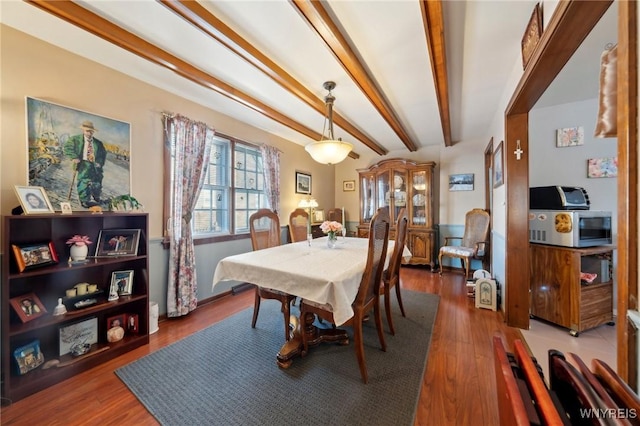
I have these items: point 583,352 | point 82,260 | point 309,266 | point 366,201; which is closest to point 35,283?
point 82,260

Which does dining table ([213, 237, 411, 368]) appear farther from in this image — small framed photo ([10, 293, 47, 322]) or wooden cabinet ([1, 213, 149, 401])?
small framed photo ([10, 293, 47, 322])

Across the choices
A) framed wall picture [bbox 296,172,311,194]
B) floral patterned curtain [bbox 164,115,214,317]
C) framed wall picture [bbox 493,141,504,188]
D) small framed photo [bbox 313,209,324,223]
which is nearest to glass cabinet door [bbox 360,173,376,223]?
small framed photo [bbox 313,209,324,223]

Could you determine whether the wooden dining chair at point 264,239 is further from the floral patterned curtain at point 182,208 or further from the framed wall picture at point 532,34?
the framed wall picture at point 532,34

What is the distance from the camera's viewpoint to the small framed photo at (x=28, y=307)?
4.98ft

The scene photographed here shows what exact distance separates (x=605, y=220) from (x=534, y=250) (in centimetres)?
60

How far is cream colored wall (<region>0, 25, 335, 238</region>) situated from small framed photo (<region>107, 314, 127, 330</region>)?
2.47 feet

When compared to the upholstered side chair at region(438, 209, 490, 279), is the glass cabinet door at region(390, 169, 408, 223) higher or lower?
higher

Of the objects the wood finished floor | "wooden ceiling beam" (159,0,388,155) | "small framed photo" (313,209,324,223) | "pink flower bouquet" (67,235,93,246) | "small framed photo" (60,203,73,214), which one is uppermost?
"wooden ceiling beam" (159,0,388,155)

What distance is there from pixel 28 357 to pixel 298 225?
236cm

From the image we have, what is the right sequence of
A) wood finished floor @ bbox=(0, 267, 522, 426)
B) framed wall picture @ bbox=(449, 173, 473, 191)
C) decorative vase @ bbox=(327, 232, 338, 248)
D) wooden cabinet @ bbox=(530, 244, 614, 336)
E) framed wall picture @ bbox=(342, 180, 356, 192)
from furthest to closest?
1. framed wall picture @ bbox=(342, 180, 356, 192)
2. framed wall picture @ bbox=(449, 173, 473, 191)
3. decorative vase @ bbox=(327, 232, 338, 248)
4. wooden cabinet @ bbox=(530, 244, 614, 336)
5. wood finished floor @ bbox=(0, 267, 522, 426)

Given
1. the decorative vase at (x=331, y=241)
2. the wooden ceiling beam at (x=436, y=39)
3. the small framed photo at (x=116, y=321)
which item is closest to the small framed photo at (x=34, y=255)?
the small framed photo at (x=116, y=321)

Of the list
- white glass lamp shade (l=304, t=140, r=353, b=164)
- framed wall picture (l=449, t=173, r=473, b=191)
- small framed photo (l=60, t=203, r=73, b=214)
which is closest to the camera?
small framed photo (l=60, t=203, r=73, b=214)

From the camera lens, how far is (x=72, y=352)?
1.76 metres

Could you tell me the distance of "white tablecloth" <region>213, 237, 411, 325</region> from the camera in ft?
4.60
